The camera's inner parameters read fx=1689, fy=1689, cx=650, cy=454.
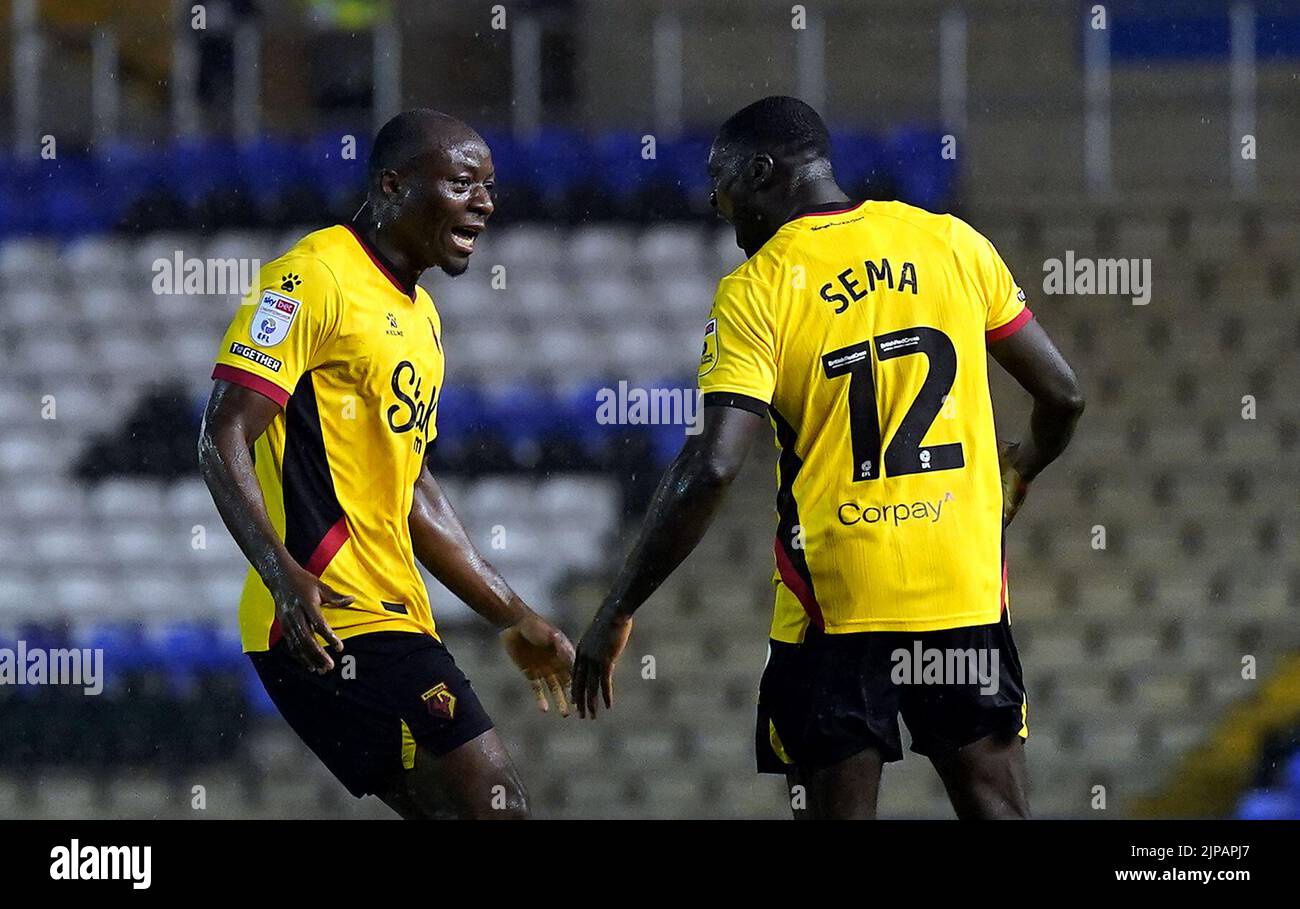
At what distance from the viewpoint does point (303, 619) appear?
10.7 feet

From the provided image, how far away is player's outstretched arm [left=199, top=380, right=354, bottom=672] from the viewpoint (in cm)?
326

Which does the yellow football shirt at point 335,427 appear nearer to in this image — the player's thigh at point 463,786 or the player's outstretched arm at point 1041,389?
the player's thigh at point 463,786

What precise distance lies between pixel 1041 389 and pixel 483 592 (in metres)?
1.32

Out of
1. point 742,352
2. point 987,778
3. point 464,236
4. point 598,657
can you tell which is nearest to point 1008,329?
point 742,352

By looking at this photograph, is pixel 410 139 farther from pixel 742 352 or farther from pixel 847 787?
pixel 847 787

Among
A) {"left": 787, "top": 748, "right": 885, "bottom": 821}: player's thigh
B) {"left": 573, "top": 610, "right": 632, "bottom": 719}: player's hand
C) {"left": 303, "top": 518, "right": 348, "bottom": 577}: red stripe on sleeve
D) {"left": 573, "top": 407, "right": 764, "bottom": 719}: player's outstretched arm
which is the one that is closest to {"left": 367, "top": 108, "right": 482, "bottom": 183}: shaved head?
{"left": 303, "top": 518, "right": 348, "bottom": 577}: red stripe on sleeve

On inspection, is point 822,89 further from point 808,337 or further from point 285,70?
point 808,337

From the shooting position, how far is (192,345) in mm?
6961

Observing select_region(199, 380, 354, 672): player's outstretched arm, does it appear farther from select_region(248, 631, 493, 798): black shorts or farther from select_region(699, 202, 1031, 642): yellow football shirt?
select_region(699, 202, 1031, 642): yellow football shirt

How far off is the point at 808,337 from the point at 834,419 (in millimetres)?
168

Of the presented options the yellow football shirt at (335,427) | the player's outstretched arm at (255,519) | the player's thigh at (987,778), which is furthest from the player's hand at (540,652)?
the player's thigh at (987,778)

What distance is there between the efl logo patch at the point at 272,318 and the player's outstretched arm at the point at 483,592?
51 cm

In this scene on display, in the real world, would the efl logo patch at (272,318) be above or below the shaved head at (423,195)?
below

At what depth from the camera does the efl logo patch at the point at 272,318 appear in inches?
137
